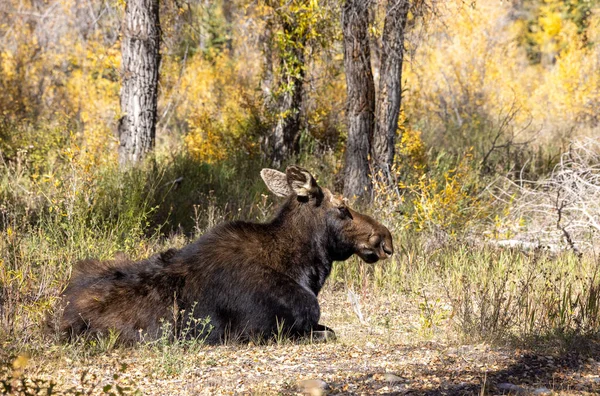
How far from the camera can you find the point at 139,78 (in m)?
12.6

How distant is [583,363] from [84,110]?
19037mm

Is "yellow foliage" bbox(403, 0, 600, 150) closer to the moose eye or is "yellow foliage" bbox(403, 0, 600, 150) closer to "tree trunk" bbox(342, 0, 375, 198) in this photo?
"tree trunk" bbox(342, 0, 375, 198)

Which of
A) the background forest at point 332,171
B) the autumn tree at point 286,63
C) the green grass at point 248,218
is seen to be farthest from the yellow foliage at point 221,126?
the green grass at point 248,218

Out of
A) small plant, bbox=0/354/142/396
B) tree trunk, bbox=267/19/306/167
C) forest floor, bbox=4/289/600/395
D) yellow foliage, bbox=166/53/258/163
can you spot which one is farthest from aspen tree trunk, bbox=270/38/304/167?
small plant, bbox=0/354/142/396

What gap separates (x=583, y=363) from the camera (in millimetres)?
5582

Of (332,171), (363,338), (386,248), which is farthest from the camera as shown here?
(332,171)

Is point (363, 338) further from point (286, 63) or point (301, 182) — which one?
point (286, 63)

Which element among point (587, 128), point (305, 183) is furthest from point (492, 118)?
point (305, 183)

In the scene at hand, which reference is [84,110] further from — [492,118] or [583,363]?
[583,363]

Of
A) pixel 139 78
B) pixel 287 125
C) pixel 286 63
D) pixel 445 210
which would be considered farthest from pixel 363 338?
pixel 287 125

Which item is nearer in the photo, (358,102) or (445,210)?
(445,210)

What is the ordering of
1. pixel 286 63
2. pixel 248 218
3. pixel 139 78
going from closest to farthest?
pixel 248 218, pixel 139 78, pixel 286 63

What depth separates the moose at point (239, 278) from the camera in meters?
6.02

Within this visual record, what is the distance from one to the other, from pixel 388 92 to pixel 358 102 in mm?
502
